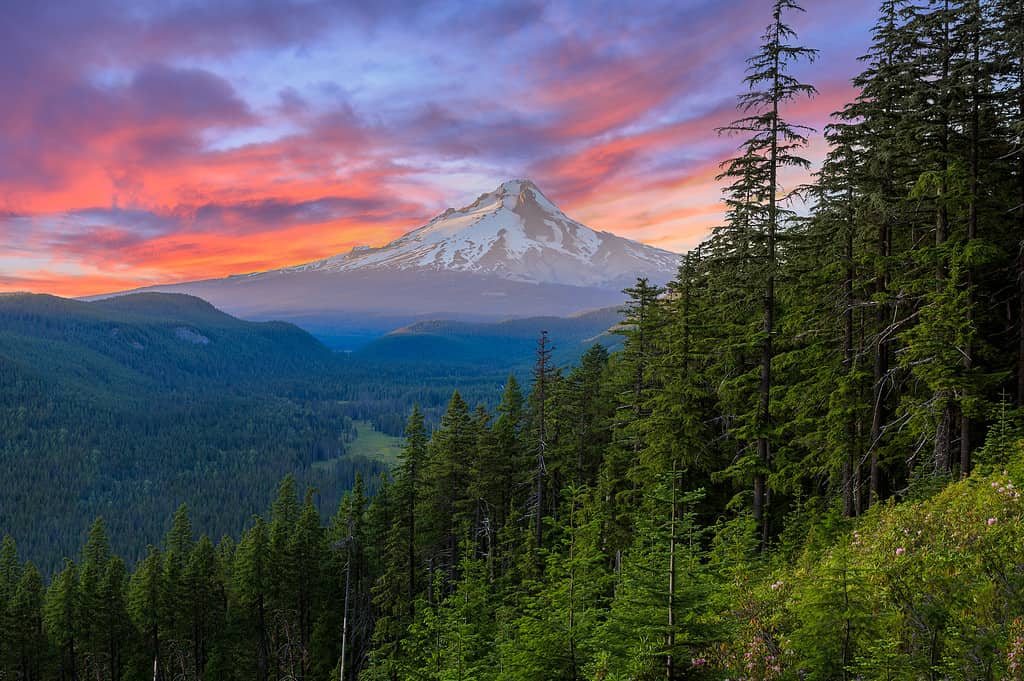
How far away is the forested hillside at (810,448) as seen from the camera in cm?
787

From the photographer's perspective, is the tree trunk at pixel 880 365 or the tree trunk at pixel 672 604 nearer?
the tree trunk at pixel 672 604

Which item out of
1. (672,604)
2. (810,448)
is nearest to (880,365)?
(810,448)

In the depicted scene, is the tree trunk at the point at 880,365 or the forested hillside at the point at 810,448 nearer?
the forested hillside at the point at 810,448

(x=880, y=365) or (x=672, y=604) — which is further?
(x=880, y=365)

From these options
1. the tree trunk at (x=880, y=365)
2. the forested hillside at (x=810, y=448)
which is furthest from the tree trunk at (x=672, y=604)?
the tree trunk at (x=880, y=365)

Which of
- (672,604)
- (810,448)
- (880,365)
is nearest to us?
(672,604)

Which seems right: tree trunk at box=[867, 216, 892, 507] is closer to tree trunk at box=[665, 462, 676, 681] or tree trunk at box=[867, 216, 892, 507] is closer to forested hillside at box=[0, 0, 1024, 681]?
forested hillside at box=[0, 0, 1024, 681]

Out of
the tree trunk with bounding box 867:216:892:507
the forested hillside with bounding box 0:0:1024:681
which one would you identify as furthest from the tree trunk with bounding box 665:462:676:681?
the tree trunk with bounding box 867:216:892:507

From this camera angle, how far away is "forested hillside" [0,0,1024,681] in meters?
7.87

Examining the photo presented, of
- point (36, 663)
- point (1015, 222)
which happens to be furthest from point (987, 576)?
point (36, 663)

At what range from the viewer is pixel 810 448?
762 inches

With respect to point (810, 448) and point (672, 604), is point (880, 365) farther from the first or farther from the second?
point (672, 604)

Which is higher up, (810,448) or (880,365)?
(880,365)

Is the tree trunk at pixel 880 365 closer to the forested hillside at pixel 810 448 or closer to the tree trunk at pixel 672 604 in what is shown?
the forested hillside at pixel 810 448
